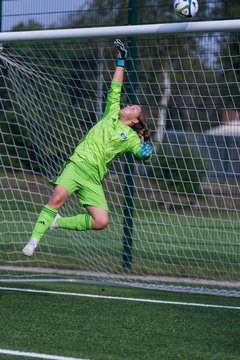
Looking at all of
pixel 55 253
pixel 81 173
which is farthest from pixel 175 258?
pixel 81 173

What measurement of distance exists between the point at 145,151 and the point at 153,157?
249 centimetres

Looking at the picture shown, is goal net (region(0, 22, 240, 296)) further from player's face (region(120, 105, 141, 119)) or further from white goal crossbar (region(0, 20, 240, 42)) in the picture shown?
player's face (region(120, 105, 141, 119))

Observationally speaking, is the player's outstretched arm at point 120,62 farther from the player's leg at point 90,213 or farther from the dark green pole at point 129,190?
the dark green pole at point 129,190

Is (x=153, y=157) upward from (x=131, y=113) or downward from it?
downward

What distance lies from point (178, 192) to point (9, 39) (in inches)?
103

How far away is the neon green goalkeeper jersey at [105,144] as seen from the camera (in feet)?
27.2

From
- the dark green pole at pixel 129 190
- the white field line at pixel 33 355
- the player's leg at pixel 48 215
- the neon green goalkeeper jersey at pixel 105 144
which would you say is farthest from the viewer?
the dark green pole at pixel 129 190

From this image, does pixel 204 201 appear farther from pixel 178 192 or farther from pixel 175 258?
pixel 175 258

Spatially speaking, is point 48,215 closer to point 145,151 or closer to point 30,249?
point 30,249

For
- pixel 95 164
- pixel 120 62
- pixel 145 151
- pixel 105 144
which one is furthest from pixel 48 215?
pixel 120 62

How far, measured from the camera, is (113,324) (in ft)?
24.0

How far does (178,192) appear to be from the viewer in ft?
33.6

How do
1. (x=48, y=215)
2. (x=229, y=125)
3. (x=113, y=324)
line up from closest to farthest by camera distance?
(x=113, y=324), (x=48, y=215), (x=229, y=125)

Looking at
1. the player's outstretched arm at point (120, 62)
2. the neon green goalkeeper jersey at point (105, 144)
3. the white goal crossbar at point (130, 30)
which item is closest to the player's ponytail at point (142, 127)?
the neon green goalkeeper jersey at point (105, 144)
